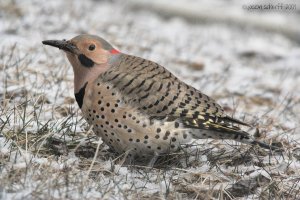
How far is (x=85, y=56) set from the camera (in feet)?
15.1

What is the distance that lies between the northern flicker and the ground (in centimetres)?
18

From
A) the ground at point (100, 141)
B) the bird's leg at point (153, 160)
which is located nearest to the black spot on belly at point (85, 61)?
the ground at point (100, 141)

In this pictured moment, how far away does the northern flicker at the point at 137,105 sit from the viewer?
14.4 feet

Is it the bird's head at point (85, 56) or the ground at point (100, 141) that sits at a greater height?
the bird's head at point (85, 56)

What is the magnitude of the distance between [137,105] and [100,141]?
1.68 ft

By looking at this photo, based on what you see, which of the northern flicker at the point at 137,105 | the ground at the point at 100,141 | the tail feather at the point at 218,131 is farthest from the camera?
the tail feather at the point at 218,131

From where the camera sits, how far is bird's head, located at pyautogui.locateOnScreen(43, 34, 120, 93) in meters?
4.56

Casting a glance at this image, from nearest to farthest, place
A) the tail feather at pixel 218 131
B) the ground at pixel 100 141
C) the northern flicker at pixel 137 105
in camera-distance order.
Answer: the ground at pixel 100 141 → the northern flicker at pixel 137 105 → the tail feather at pixel 218 131

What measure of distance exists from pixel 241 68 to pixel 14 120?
5.24 m

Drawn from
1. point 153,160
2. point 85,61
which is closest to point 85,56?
point 85,61

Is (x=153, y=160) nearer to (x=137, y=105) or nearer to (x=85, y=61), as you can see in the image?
(x=137, y=105)

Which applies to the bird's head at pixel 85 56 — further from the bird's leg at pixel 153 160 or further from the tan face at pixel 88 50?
the bird's leg at pixel 153 160

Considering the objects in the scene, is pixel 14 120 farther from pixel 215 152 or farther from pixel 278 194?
pixel 278 194

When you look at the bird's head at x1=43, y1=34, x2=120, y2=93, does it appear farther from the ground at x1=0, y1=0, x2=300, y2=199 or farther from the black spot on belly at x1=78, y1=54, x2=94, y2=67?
the ground at x1=0, y1=0, x2=300, y2=199
